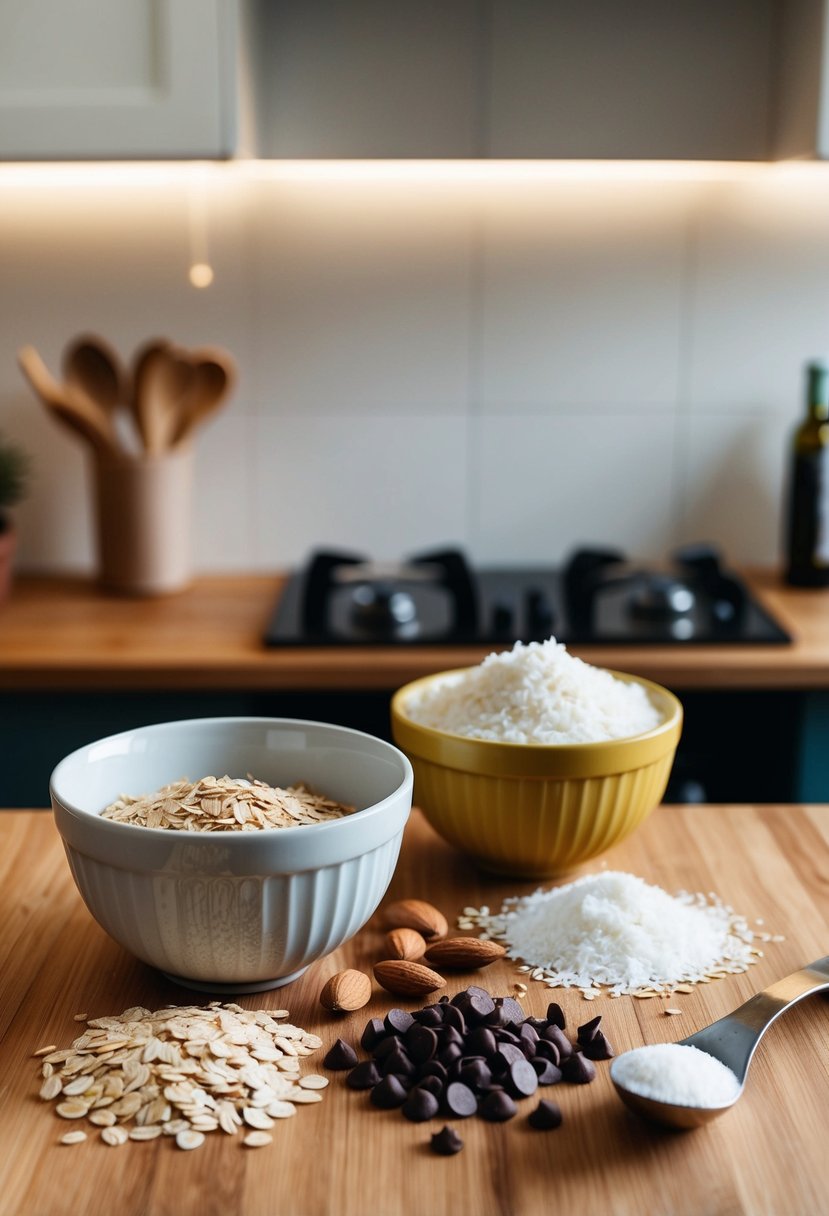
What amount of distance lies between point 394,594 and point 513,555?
48 centimetres

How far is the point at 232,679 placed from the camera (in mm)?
1801

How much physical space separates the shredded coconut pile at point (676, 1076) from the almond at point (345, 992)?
191 millimetres

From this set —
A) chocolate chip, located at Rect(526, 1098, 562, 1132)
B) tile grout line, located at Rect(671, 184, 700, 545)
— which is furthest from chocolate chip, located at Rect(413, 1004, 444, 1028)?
tile grout line, located at Rect(671, 184, 700, 545)

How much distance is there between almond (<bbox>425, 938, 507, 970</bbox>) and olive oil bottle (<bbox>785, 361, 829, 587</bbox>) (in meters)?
1.42

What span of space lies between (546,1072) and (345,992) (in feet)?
0.52

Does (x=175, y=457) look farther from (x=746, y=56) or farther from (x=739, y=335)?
(x=746, y=56)

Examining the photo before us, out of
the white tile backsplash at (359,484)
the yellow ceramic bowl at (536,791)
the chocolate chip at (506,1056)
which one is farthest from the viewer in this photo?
the white tile backsplash at (359,484)

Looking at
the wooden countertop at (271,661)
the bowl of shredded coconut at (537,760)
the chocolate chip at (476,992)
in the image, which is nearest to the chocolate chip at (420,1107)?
the chocolate chip at (476,992)

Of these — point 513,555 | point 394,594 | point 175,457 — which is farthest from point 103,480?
point 513,555

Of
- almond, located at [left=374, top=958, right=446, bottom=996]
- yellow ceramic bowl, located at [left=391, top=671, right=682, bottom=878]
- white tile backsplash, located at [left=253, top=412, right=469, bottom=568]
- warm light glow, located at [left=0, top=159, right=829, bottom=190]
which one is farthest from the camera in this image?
white tile backsplash, located at [left=253, top=412, right=469, bottom=568]

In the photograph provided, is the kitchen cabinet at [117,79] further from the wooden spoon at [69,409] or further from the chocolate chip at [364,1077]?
the chocolate chip at [364,1077]

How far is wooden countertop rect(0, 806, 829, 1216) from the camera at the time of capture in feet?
2.24

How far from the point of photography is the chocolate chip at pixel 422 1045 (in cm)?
79

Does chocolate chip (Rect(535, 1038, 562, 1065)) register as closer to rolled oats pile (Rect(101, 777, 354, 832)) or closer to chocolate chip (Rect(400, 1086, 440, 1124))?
chocolate chip (Rect(400, 1086, 440, 1124))
